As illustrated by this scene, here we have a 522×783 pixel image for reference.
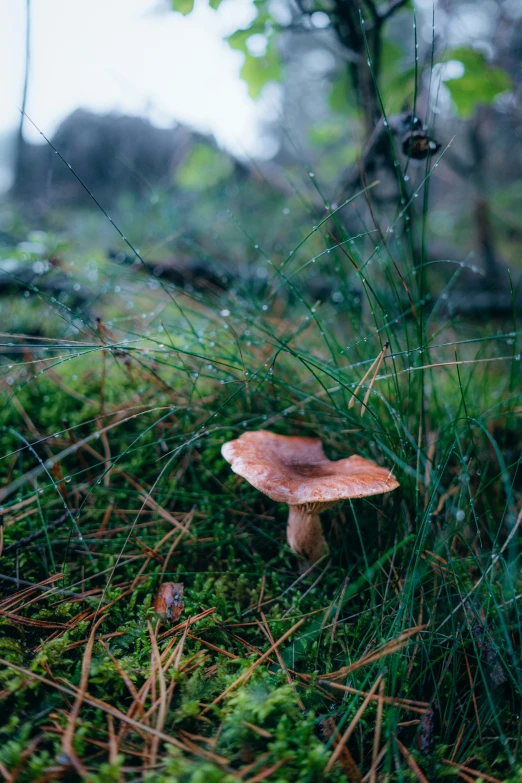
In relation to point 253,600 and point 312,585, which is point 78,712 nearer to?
point 253,600

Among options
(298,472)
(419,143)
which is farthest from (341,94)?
(298,472)

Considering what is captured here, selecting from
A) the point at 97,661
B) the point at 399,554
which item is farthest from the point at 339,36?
the point at 97,661

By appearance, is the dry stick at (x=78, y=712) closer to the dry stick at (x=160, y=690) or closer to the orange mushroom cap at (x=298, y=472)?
the dry stick at (x=160, y=690)

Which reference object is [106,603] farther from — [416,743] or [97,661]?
[416,743]

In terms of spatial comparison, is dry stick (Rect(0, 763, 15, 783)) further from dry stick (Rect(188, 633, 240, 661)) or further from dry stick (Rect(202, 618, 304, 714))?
dry stick (Rect(188, 633, 240, 661))

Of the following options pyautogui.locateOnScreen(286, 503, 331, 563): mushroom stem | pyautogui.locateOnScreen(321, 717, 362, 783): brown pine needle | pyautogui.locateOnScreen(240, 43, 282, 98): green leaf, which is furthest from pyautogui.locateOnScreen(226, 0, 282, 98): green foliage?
pyautogui.locateOnScreen(321, 717, 362, 783): brown pine needle

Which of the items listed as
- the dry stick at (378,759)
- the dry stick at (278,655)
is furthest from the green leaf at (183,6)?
the dry stick at (378,759)

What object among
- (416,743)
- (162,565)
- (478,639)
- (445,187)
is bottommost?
(416,743)
